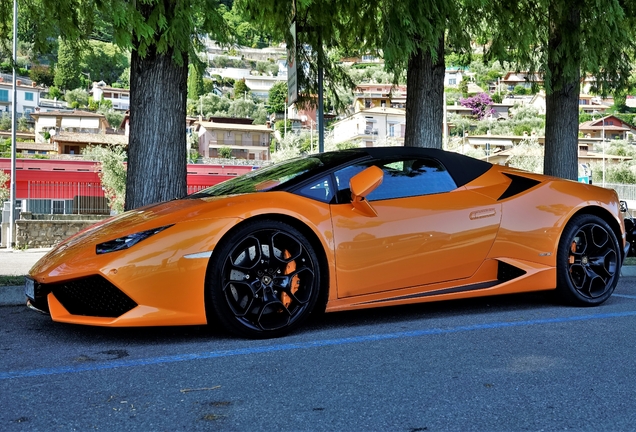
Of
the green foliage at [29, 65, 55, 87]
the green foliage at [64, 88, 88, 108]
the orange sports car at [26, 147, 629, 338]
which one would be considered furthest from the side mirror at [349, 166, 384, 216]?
the green foliage at [29, 65, 55, 87]

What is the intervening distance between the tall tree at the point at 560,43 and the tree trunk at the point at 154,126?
404 cm

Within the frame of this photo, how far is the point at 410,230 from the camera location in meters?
4.35

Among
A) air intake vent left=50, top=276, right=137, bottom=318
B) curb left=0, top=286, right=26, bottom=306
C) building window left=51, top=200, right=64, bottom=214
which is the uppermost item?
air intake vent left=50, top=276, right=137, bottom=318

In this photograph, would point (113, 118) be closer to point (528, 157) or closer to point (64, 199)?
point (528, 157)

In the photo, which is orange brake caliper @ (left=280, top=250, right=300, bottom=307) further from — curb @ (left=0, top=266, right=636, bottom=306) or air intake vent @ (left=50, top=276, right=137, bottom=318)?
curb @ (left=0, top=266, right=636, bottom=306)

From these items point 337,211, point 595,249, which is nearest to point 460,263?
point 337,211

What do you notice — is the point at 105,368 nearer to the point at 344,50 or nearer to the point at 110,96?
the point at 344,50

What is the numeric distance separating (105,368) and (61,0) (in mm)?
4098

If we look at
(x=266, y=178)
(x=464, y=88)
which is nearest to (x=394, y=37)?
(x=266, y=178)

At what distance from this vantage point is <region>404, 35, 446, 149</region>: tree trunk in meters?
8.40

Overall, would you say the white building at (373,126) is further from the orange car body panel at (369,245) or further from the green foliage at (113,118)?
the orange car body panel at (369,245)

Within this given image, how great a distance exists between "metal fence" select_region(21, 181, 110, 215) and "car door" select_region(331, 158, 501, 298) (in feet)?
93.8

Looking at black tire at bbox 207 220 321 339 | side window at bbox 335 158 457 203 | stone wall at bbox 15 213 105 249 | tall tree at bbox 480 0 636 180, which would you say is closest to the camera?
black tire at bbox 207 220 321 339

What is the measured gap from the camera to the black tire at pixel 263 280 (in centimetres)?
384
